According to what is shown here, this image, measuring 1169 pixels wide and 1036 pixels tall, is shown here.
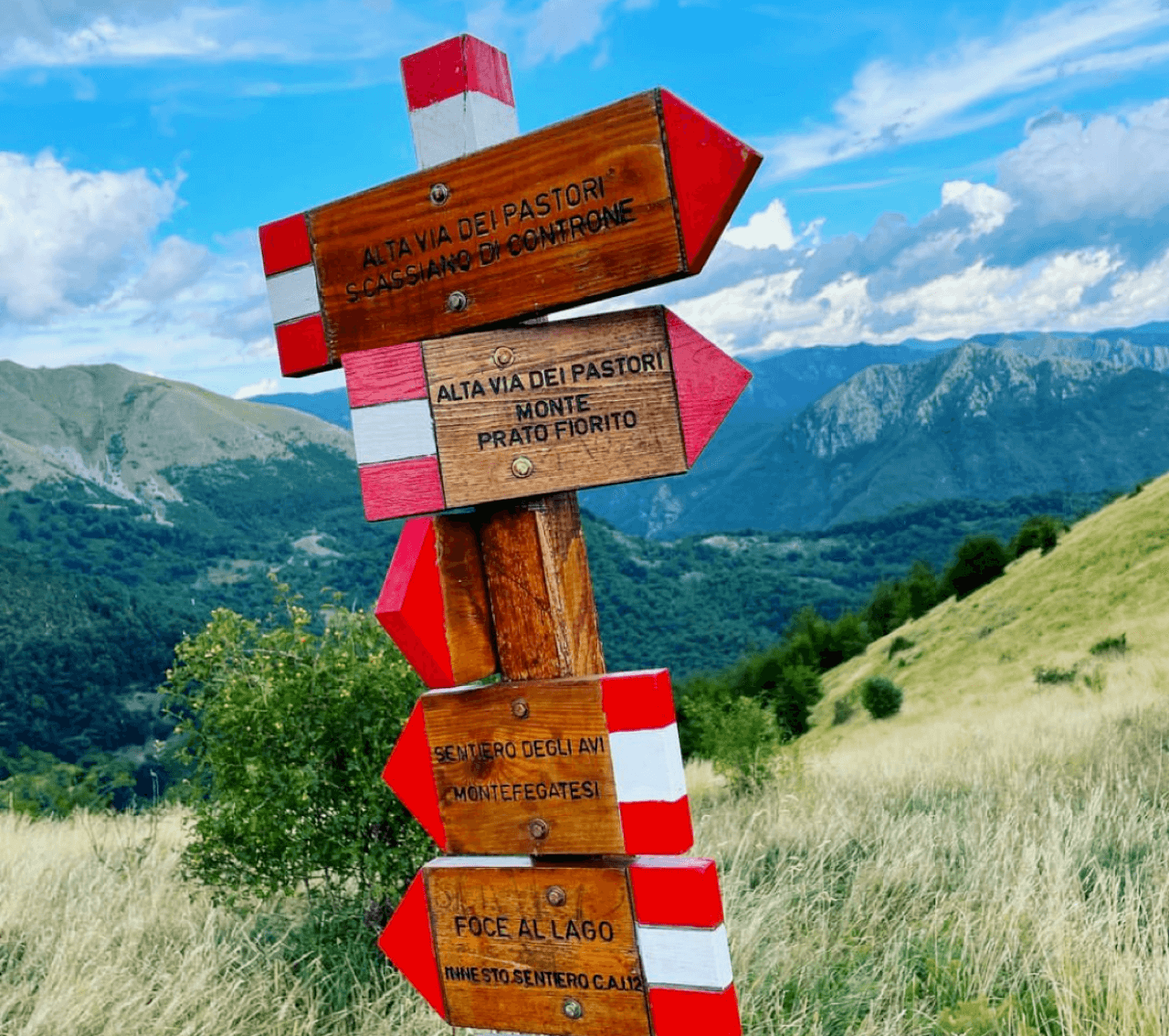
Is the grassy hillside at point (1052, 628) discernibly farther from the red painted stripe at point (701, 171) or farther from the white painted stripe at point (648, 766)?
the red painted stripe at point (701, 171)

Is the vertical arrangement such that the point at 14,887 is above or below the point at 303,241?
below

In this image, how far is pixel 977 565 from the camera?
43.1m

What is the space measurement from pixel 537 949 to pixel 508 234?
5.43ft

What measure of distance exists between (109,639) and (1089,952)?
110m

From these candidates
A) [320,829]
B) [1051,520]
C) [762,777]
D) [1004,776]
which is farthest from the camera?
[1051,520]

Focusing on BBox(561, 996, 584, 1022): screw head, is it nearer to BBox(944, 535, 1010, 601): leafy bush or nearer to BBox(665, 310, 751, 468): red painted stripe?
BBox(665, 310, 751, 468): red painted stripe

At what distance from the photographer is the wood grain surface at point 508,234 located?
225cm

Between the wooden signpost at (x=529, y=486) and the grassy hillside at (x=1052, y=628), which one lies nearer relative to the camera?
the wooden signpost at (x=529, y=486)

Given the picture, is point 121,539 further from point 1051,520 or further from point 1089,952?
point 1089,952

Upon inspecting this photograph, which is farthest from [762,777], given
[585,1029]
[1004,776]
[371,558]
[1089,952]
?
[371,558]

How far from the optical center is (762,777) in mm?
9555

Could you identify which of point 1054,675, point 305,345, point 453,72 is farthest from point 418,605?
point 1054,675

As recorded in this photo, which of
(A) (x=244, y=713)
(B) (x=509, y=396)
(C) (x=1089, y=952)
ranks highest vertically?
(B) (x=509, y=396)

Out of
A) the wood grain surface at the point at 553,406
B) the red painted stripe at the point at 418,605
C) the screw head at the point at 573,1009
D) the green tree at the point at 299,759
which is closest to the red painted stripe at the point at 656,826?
the screw head at the point at 573,1009
